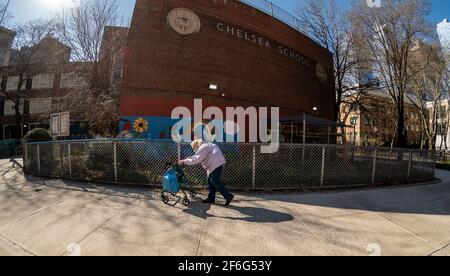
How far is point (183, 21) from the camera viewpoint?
1387 cm

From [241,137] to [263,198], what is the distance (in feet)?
30.8

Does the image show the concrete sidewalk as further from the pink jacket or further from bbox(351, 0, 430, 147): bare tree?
bbox(351, 0, 430, 147): bare tree

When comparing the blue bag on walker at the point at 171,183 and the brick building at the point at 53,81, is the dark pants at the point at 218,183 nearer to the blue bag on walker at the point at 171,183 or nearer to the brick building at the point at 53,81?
the blue bag on walker at the point at 171,183

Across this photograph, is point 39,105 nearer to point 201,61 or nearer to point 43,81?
point 43,81

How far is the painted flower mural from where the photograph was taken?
12.5m

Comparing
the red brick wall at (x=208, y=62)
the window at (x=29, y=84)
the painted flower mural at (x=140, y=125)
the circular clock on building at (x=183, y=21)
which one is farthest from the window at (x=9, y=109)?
the circular clock on building at (x=183, y=21)

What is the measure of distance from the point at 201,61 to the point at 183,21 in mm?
2443

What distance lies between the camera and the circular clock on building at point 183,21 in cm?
1365

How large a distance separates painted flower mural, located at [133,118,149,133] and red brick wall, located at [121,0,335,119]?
0.44 meters

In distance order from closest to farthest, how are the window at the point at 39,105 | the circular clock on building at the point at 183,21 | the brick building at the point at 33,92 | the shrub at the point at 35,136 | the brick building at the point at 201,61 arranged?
the shrub at the point at 35,136
the brick building at the point at 201,61
the circular clock on building at the point at 183,21
the brick building at the point at 33,92
the window at the point at 39,105

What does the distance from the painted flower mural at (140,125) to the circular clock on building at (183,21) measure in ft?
18.2

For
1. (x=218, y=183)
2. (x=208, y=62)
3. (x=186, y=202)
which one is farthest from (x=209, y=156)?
(x=208, y=62)

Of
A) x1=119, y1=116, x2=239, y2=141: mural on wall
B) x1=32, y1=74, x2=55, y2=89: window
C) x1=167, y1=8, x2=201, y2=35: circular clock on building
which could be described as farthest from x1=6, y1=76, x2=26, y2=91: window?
x1=167, y1=8, x2=201, y2=35: circular clock on building

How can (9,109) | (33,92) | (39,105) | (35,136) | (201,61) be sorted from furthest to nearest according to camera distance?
(9,109)
(33,92)
(39,105)
(201,61)
(35,136)
